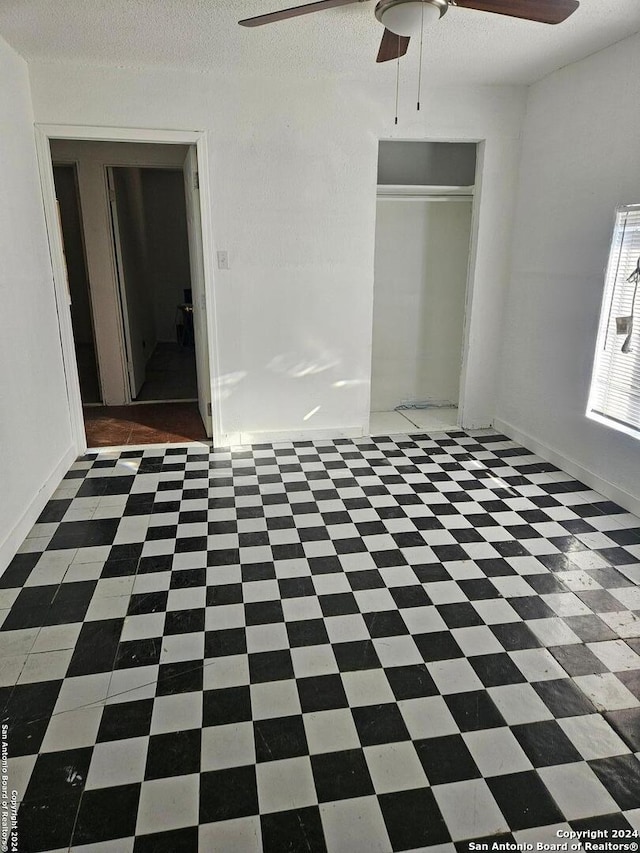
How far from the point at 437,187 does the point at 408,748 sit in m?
4.16

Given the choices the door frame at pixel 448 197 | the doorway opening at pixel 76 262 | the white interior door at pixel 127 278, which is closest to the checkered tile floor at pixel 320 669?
the door frame at pixel 448 197

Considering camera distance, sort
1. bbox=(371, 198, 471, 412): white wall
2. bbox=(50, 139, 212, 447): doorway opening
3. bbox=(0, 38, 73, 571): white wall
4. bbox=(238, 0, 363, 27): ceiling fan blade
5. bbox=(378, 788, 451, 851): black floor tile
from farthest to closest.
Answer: bbox=(371, 198, 471, 412): white wall < bbox=(50, 139, 212, 447): doorway opening < bbox=(0, 38, 73, 571): white wall < bbox=(238, 0, 363, 27): ceiling fan blade < bbox=(378, 788, 451, 851): black floor tile

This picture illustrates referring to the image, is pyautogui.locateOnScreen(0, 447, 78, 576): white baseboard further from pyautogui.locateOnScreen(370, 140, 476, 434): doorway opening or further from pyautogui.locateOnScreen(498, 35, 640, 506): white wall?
pyautogui.locateOnScreen(498, 35, 640, 506): white wall

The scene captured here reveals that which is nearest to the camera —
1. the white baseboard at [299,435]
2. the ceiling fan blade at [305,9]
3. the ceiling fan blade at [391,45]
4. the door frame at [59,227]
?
the ceiling fan blade at [305,9]

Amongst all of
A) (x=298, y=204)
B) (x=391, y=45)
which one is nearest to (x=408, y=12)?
(x=391, y=45)

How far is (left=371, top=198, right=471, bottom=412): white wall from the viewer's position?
4.74 m

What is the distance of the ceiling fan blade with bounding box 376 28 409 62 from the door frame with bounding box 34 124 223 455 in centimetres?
145

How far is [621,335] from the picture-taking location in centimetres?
326

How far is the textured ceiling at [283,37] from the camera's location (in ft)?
8.90

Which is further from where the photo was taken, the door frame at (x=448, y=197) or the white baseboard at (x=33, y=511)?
the door frame at (x=448, y=197)

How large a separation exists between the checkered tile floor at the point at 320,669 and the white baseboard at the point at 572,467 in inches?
3.4

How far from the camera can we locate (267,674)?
1986 mm

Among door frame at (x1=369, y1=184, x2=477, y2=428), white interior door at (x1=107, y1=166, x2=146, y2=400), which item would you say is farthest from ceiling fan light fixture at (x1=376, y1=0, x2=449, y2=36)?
white interior door at (x1=107, y1=166, x2=146, y2=400)

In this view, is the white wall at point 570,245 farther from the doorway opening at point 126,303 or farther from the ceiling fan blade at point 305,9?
the doorway opening at point 126,303
